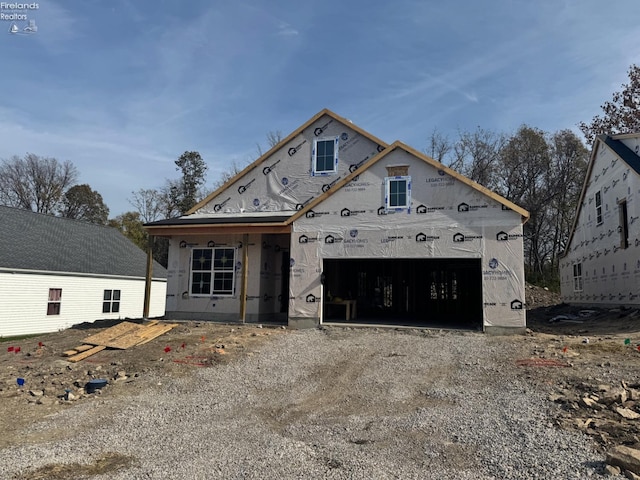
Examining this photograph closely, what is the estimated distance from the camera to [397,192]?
44.9ft

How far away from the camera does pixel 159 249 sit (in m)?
45.1

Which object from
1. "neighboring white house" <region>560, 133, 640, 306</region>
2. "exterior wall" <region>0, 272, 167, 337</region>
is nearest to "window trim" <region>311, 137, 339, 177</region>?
"neighboring white house" <region>560, 133, 640, 306</region>

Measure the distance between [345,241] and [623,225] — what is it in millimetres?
10459

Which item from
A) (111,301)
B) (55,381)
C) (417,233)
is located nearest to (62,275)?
(111,301)

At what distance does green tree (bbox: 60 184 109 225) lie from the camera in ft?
151

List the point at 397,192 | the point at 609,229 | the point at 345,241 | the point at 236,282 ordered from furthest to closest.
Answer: the point at 609,229, the point at 236,282, the point at 345,241, the point at 397,192

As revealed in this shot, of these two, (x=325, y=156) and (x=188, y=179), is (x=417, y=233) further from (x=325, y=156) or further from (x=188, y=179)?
(x=188, y=179)

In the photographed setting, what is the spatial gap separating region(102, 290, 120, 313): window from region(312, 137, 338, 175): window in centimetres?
1446

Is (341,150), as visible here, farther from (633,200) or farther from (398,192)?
(633,200)

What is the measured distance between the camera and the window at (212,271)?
1592cm

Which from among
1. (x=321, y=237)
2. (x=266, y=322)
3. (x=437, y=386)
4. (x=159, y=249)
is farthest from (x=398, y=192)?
(x=159, y=249)

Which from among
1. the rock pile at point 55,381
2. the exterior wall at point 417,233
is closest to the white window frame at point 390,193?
the exterior wall at point 417,233

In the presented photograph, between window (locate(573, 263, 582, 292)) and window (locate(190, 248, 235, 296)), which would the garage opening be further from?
window (locate(573, 263, 582, 292))

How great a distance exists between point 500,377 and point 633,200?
35.8 feet
